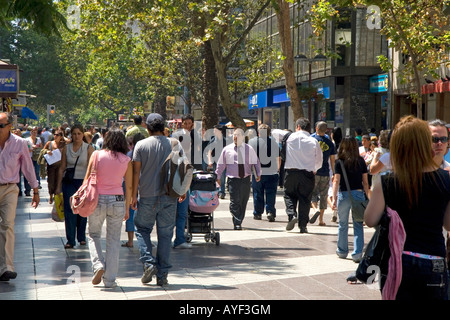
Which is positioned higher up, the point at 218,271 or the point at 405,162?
the point at 405,162

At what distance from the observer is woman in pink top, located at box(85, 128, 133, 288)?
310 inches

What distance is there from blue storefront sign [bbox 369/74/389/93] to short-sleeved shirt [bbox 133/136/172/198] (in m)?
29.1

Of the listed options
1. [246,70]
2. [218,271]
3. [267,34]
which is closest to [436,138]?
[218,271]

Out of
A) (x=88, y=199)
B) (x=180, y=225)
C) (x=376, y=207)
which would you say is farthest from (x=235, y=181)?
(x=376, y=207)

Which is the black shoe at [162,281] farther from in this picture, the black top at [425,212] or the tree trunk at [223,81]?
the tree trunk at [223,81]

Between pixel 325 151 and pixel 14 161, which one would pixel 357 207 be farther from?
pixel 325 151

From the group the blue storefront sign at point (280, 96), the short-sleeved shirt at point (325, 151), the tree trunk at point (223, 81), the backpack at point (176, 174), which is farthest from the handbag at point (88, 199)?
the blue storefront sign at point (280, 96)

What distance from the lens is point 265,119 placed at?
56.4m

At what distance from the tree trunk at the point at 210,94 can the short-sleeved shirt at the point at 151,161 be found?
16.9 meters

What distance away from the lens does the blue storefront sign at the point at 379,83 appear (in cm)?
3644

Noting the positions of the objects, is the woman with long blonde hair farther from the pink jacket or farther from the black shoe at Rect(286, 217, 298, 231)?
the black shoe at Rect(286, 217, 298, 231)

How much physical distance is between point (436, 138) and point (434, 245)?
116 cm

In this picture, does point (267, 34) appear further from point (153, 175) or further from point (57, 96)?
point (153, 175)

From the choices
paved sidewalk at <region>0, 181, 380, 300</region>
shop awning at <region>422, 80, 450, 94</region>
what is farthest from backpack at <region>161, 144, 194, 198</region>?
shop awning at <region>422, 80, 450, 94</region>
